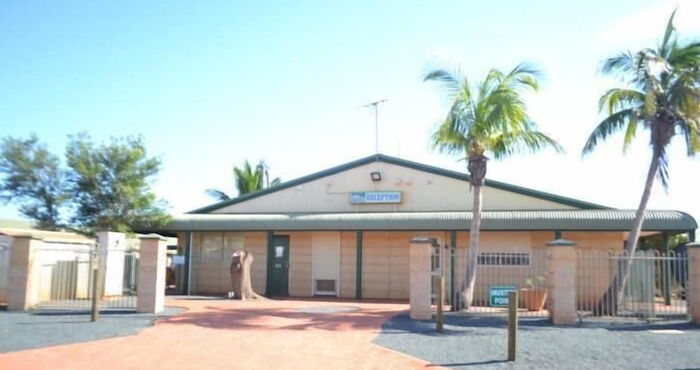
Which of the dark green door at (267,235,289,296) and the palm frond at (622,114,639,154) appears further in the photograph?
the dark green door at (267,235,289,296)

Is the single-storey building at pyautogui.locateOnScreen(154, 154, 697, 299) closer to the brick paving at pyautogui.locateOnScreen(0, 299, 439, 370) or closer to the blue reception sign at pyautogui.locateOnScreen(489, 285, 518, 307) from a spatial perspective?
the blue reception sign at pyautogui.locateOnScreen(489, 285, 518, 307)

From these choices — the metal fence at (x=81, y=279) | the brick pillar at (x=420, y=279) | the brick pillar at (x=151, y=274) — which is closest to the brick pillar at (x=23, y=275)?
the metal fence at (x=81, y=279)

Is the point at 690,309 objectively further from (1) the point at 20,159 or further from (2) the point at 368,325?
(1) the point at 20,159

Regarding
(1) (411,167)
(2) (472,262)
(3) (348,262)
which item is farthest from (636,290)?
(3) (348,262)

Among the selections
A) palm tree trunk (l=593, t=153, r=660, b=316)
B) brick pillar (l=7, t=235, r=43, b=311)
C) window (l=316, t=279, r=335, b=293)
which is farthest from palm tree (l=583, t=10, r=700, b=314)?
brick pillar (l=7, t=235, r=43, b=311)

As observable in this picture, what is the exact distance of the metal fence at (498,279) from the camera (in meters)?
16.1

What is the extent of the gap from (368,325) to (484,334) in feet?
8.31

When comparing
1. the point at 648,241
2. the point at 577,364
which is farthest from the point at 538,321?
the point at 648,241

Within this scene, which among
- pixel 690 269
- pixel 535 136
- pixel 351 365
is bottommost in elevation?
pixel 351 365

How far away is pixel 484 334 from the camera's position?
12172 millimetres

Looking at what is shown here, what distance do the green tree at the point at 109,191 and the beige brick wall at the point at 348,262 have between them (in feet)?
21.1

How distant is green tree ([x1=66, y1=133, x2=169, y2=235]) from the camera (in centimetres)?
2194

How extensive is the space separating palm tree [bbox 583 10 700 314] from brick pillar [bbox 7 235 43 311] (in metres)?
14.2

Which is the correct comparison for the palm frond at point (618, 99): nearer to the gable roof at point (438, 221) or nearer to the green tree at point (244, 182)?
the gable roof at point (438, 221)
